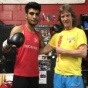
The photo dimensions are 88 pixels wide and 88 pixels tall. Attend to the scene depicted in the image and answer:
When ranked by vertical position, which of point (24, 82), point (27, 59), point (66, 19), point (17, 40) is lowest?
point (24, 82)

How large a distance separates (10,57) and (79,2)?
1.55m

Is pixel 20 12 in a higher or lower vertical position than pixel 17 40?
higher

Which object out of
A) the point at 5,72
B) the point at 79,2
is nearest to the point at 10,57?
the point at 5,72

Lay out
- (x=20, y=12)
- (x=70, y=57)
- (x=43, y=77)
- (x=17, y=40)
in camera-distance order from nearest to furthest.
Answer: (x=17, y=40), (x=70, y=57), (x=43, y=77), (x=20, y=12)

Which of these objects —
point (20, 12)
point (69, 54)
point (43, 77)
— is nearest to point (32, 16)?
point (69, 54)

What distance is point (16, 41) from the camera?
6.92 ft

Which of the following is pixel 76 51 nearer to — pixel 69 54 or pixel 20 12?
pixel 69 54

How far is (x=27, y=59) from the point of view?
90.0 inches

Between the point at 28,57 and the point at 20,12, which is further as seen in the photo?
the point at 20,12

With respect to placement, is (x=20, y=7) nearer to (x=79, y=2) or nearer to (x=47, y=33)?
(x=47, y=33)

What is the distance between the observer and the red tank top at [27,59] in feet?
7.48

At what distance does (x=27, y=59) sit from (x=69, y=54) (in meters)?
0.41

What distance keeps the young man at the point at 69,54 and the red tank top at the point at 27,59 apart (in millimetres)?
236

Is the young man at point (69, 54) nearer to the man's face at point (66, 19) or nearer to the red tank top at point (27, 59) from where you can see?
the man's face at point (66, 19)
